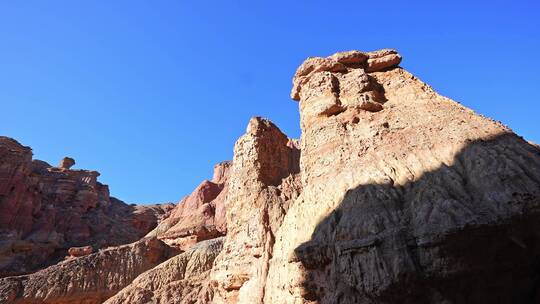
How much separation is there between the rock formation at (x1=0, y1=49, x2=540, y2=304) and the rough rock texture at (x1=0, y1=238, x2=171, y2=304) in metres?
9.30

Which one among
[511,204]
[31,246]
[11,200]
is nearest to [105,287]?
[31,246]

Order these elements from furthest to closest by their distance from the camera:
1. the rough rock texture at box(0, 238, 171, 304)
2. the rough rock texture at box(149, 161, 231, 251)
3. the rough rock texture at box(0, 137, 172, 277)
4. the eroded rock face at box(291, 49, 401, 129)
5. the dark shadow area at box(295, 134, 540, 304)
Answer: the rough rock texture at box(149, 161, 231, 251) → the rough rock texture at box(0, 137, 172, 277) → the rough rock texture at box(0, 238, 171, 304) → the eroded rock face at box(291, 49, 401, 129) → the dark shadow area at box(295, 134, 540, 304)

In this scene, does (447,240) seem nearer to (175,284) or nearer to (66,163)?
(175,284)

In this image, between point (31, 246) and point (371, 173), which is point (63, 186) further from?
point (371, 173)

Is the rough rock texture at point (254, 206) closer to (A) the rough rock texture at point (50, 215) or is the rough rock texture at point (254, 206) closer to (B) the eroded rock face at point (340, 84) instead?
(B) the eroded rock face at point (340, 84)

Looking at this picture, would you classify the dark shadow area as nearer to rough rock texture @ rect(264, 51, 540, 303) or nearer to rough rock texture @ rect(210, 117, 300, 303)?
rough rock texture @ rect(264, 51, 540, 303)

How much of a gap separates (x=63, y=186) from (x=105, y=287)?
43516mm

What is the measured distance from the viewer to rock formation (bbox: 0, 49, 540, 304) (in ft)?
25.3

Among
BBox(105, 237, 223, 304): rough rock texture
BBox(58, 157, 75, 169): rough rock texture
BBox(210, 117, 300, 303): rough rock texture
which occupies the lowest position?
BBox(105, 237, 223, 304): rough rock texture

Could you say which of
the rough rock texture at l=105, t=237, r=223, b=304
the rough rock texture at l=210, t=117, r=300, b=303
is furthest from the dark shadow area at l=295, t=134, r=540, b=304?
the rough rock texture at l=105, t=237, r=223, b=304

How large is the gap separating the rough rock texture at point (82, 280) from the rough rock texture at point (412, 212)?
23.6 m

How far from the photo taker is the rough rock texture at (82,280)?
89.2 ft

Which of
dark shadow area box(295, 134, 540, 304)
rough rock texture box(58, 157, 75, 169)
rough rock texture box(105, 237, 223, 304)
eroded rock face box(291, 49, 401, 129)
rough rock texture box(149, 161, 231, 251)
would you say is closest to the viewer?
dark shadow area box(295, 134, 540, 304)

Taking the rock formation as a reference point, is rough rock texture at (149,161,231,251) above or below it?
above
